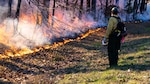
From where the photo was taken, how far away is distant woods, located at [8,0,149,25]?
30703 millimetres

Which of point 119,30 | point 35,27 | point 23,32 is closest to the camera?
point 119,30

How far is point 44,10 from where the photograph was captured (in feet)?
104

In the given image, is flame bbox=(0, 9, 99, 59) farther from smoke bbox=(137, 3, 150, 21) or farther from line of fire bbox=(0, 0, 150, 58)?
smoke bbox=(137, 3, 150, 21)

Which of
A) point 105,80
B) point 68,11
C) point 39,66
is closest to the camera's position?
point 105,80

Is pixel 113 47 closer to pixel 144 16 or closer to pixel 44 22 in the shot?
pixel 44 22

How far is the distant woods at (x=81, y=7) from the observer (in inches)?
1209

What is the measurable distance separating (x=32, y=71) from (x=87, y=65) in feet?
7.60

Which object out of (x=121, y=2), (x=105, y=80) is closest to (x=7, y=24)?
(x=105, y=80)

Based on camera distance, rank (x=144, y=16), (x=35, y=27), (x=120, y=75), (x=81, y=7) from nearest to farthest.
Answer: (x=120, y=75), (x=35, y=27), (x=81, y=7), (x=144, y=16)

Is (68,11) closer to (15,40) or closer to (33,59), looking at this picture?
(15,40)

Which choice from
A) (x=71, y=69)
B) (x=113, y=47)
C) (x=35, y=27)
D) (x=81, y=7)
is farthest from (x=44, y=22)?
(x=113, y=47)

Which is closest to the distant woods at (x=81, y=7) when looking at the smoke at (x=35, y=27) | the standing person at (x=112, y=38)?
the smoke at (x=35, y=27)

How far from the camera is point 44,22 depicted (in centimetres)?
3089

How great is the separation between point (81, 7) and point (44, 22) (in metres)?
Result: 12.2
